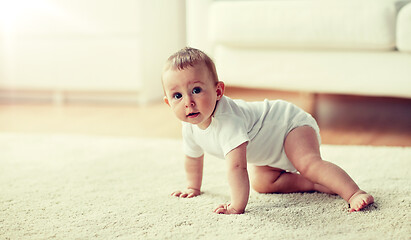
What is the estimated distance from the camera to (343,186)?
0.88 m

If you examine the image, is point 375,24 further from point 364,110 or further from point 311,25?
point 364,110

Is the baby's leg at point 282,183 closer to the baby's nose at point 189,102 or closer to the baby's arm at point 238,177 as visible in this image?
the baby's arm at point 238,177

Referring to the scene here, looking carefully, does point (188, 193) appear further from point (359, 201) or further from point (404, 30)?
point (404, 30)

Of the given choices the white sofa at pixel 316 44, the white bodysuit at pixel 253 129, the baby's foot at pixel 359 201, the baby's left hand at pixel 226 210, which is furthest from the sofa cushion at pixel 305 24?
the baby's left hand at pixel 226 210

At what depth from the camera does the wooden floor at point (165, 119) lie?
1.58 m

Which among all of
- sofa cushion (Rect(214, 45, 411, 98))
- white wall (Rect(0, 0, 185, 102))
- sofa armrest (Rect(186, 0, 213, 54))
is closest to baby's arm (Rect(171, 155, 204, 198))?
sofa cushion (Rect(214, 45, 411, 98))

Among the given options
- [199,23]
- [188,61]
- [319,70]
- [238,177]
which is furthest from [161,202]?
[199,23]

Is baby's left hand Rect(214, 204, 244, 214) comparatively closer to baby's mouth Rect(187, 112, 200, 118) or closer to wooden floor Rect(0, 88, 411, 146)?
baby's mouth Rect(187, 112, 200, 118)

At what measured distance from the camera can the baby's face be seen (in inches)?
32.6

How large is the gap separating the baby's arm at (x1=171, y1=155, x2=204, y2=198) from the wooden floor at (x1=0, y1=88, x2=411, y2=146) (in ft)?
2.00

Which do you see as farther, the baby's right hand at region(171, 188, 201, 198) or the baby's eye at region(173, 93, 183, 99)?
the baby's right hand at region(171, 188, 201, 198)

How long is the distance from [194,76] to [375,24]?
83 cm

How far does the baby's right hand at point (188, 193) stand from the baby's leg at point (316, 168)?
0.20m

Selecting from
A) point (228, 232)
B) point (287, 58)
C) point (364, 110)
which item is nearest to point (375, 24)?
point (287, 58)
